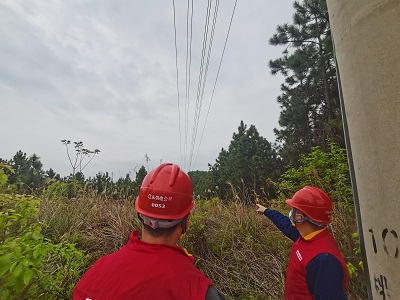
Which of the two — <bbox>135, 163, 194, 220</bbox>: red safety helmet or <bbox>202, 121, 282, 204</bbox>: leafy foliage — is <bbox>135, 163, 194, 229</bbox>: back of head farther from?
<bbox>202, 121, 282, 204</bbox>: leafy foliage

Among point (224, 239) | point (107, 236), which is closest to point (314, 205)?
point (224, 239)

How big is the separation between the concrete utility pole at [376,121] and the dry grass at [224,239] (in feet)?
11.0

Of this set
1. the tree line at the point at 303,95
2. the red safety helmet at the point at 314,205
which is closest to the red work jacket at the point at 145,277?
the red safety helmet at the point at 314,205

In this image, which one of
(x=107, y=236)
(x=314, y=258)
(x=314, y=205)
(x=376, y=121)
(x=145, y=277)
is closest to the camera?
(x=376, y=121)

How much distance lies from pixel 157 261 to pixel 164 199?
321 mm

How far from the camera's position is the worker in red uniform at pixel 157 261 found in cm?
120

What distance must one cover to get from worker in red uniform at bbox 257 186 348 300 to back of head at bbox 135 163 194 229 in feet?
3.99

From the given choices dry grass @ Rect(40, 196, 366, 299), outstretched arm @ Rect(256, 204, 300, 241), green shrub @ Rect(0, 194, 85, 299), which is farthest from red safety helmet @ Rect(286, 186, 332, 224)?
green shrub @ Rect(0, 194, 85, 299)

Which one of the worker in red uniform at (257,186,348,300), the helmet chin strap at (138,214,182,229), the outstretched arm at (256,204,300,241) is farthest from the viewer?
the outstretched arm at (256,204,300,241)

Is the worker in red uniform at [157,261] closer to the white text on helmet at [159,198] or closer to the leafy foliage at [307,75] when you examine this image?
the white text on helmet at [159,198]

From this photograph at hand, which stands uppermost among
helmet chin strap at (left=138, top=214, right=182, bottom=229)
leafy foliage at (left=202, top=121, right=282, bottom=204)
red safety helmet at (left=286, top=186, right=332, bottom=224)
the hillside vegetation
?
leafy foliage at (left=202, top=121, right=282, bottom=204)

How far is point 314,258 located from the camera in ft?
7.04

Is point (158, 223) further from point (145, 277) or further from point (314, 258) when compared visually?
point (314, 258)

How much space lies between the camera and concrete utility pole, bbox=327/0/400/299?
2.57ft
